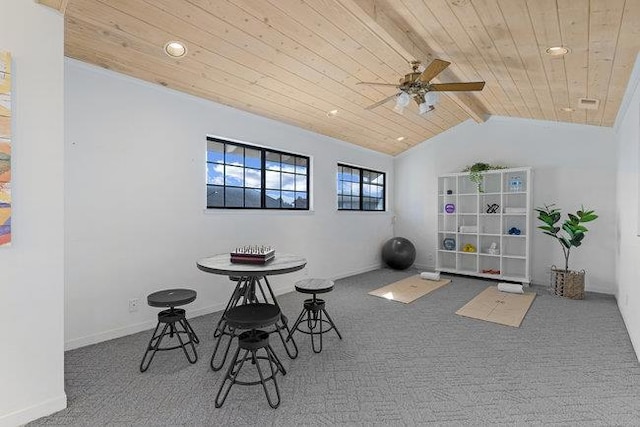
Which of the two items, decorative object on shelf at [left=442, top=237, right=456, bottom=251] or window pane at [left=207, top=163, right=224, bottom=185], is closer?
window pane at [left=207, top=163, right=224, bottom=185]

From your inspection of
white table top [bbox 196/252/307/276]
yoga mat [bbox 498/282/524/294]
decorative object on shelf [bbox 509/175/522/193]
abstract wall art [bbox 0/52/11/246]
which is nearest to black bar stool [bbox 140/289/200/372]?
white table top [bbox 196/252/307/276]

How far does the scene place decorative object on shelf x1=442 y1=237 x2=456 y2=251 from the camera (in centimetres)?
630

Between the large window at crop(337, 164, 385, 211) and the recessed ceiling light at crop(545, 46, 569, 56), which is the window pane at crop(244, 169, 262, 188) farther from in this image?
the recessed ceiling light at crop(545, 46, 569, 56)

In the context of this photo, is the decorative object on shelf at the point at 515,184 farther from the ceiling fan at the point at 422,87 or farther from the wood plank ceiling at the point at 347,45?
the ceiling fan at the point at 422,87

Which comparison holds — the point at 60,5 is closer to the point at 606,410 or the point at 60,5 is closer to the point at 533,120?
the point at 606,410

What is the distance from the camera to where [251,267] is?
2537 mm

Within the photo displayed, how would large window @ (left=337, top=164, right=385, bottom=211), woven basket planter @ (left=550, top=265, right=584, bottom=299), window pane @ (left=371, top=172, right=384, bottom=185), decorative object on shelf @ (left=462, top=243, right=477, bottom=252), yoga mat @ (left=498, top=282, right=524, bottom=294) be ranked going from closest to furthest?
woven basket planter @ (left=550, top=265, right=584, bottom=299)
yoga mat @ (left=498, top=282, right=524, bottom=294)
decorative object on shelf @ (left=462, top=243, right=477, bottom=252)
large window @ (left=337, top=164, right=385, bottom=211)
window pane @ (left=371, top=172, right=384, bottom=185)

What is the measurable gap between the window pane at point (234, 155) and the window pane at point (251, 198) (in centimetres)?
38

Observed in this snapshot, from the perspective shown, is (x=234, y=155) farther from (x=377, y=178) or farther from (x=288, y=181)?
(x=377, y=178)

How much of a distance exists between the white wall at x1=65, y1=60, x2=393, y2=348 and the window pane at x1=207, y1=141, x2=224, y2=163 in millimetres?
169

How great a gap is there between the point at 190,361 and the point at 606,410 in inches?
111

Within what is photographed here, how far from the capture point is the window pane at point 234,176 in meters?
4.23

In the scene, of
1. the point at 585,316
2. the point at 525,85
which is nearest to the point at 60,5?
the point at 525,85

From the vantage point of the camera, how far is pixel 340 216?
19.3 feet
